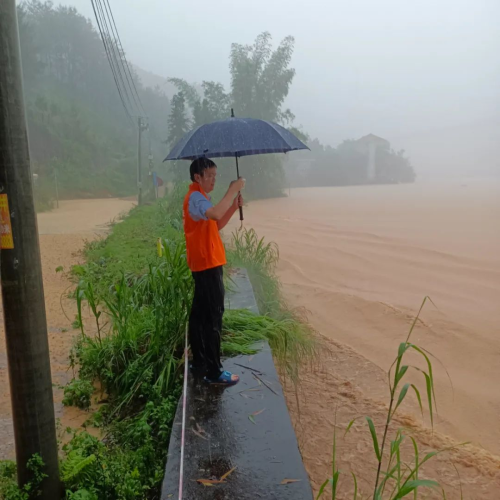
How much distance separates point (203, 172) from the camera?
115 inches

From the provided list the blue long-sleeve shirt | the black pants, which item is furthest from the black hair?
the black pants

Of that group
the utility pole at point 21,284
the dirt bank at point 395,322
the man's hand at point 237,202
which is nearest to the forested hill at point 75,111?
the dirt bank at point 395,322

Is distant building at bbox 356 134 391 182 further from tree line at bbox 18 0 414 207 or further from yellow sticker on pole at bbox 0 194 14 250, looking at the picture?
yellow sticker on pole at bbox 0 194 14 250

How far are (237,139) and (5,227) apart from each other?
1.59 metres

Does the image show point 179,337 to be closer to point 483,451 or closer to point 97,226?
point 483,451

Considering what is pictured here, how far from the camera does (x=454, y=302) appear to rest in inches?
311

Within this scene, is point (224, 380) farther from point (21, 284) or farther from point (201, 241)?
point (21, 284)

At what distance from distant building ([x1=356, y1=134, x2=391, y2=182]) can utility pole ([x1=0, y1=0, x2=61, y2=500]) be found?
51.4 meters

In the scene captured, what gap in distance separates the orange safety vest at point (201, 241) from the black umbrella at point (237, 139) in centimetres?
35

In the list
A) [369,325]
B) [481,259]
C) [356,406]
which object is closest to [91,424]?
[356,406]

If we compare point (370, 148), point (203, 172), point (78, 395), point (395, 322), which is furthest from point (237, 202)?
point (370, 148)

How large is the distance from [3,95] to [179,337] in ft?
7.31

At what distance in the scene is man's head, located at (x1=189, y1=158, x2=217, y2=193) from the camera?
293 cm

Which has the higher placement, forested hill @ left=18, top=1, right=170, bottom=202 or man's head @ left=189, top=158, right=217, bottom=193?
forested hill @ left=18, top=1, right=170, bottom=202
